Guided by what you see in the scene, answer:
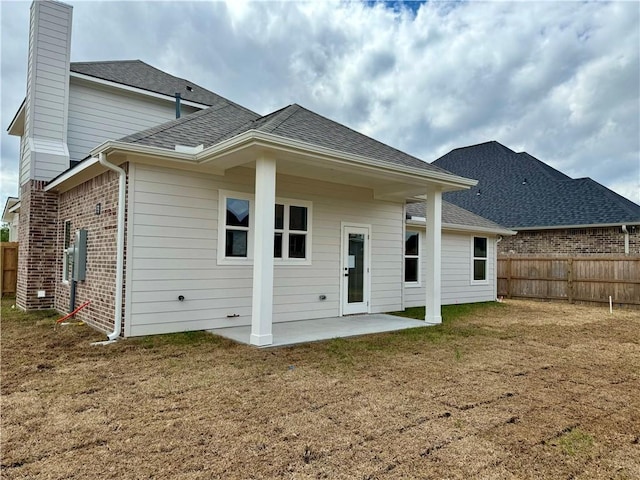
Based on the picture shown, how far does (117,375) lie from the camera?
453 centimetres

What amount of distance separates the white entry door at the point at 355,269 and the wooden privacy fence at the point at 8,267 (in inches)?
426

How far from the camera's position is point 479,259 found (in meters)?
13.3

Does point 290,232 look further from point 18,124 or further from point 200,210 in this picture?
point 18,124

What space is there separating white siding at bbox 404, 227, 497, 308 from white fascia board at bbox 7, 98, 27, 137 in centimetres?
1168

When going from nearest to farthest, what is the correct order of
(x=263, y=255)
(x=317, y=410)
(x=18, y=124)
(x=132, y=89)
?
(x=317, y=410) < (x=263, y=255) < (x=132, y=89) < (x=18, y=124)

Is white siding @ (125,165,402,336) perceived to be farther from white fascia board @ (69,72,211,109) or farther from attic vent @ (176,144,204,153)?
white fascia board @ (69,72,211,109)

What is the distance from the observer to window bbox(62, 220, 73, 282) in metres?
8.68

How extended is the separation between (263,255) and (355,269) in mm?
3598

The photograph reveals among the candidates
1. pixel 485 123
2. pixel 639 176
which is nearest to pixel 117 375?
pixel 485 123

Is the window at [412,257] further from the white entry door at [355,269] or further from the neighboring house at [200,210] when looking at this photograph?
the white entry door at [355,269]

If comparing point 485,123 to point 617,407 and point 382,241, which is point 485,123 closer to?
point 382,241

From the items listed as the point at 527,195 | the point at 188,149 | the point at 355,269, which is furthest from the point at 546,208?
the point at 188,149

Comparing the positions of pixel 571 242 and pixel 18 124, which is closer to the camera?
pixel 18 124

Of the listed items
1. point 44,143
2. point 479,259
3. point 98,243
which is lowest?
point 479,259
